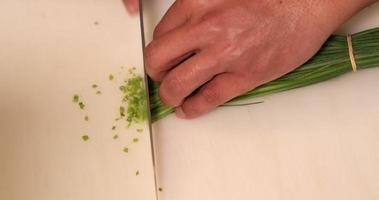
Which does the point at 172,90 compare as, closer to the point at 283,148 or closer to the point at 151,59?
the point at 151,59

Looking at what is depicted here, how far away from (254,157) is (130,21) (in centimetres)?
53

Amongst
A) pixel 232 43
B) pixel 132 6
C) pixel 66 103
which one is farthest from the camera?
pixel 132 6

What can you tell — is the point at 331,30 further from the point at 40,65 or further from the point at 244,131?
the point at 40,65

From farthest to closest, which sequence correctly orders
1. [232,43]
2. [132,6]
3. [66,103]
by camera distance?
1. [132,6]
2. [66,103]
3. [232,43]

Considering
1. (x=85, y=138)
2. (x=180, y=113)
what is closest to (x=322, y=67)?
(x=180, y=113)

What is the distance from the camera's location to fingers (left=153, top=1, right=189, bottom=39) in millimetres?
1101

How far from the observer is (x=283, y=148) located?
117cm

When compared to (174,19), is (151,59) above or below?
below

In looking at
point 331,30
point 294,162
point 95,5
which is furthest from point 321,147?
point 95,5

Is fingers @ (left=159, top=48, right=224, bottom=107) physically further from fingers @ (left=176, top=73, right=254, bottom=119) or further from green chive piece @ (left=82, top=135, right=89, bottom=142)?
green chive piece @ (left=82, top=135, right=89, bottom=142)

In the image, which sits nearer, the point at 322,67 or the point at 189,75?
the point at 189,75

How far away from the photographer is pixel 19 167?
3.51ft

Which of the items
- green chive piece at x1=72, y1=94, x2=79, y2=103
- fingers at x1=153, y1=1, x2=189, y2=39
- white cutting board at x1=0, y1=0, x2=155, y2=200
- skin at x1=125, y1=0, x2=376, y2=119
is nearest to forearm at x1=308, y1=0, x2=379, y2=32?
skin at x1=125, y1=0, x2=376, y2=119

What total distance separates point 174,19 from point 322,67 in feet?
1.38
